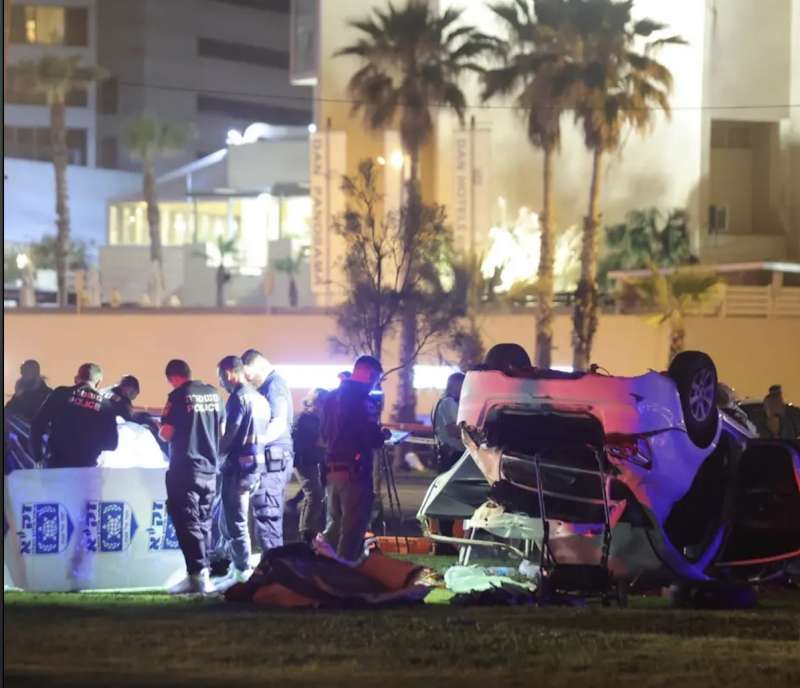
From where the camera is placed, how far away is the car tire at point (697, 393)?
9625 millimetres

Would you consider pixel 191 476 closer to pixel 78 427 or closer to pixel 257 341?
pixel 78 427

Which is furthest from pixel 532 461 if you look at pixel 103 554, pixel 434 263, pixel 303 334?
pixel 303 334

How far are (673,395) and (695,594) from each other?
4.53 feet

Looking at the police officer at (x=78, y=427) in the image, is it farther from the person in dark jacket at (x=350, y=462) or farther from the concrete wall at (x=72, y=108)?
the concrete wall at (x=72, y=108)

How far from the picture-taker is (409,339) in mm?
32125

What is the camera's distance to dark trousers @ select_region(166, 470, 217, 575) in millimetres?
10562

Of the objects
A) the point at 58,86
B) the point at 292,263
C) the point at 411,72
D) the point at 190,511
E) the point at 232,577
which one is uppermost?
the point at 58,86

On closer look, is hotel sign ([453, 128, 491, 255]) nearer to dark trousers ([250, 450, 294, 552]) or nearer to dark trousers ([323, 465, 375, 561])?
dark trousers ([250, 450, 294, 552])

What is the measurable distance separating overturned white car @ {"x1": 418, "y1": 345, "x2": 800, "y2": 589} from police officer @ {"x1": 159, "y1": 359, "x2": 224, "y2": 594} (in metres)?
1.84

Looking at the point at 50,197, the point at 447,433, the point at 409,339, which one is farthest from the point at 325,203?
the point at 50,197

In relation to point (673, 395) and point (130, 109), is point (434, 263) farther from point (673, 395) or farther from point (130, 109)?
point (130, 109)

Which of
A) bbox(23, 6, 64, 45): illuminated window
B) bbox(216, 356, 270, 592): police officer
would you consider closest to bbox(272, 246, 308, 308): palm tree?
bbox(23, 6, 64, 45): illuminated window

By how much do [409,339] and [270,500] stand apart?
20.3m

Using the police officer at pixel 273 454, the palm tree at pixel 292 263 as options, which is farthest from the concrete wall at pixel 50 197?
the police officer at pixel 273 454
